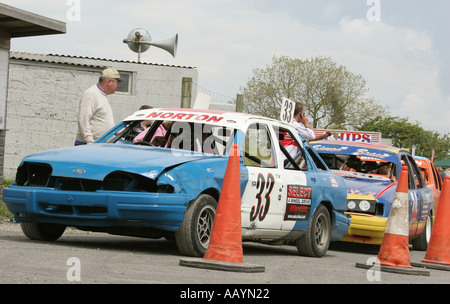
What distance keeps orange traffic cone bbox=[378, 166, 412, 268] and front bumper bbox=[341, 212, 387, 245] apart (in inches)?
118

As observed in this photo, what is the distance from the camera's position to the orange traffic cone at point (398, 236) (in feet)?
27.7

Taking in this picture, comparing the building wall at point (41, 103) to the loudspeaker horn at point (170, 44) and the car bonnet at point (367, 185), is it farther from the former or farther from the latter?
the car bonnet at point (367, 185)

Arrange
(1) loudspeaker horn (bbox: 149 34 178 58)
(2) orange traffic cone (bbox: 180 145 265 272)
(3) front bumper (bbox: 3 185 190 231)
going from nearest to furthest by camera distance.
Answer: (2) orange traffic cone (bbox: 180 145 265 272) < (3) front bumper (bbox: 3 185 190 231) < (1) loudspeaker horn (bbox: 149 34 178 58)

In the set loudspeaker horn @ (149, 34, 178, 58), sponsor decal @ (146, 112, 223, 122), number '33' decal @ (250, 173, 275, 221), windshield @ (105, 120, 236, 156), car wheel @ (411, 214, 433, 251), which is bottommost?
car wheel @ (411, 214, 433, 251)

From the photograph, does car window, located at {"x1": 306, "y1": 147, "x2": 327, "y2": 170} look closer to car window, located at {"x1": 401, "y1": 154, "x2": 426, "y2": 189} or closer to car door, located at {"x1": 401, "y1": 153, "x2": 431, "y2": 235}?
car door, located at {"x1": 401, "y1": 153, "x2": 431, "y2": 235}

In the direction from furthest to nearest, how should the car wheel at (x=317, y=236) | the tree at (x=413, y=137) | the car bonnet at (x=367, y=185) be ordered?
the tree at (x=413, y=137) < the car bonnet at (x=367, y=185) < the car wheel at (x=317, y=236)

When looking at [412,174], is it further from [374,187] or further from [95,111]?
[95,111]

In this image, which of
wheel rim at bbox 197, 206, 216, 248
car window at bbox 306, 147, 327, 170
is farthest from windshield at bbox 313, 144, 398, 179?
wheel rim at bbox 197, 206, 216, 248

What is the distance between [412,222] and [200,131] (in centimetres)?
471

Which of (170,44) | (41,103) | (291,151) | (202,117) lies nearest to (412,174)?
(291,151)

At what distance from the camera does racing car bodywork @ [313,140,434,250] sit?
11727 millimetres

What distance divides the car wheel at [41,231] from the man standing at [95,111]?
185 cm

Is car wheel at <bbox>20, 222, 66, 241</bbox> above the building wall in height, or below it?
below

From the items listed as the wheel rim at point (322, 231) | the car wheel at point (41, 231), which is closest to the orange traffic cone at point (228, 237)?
the car wheel at point (41, 231)
